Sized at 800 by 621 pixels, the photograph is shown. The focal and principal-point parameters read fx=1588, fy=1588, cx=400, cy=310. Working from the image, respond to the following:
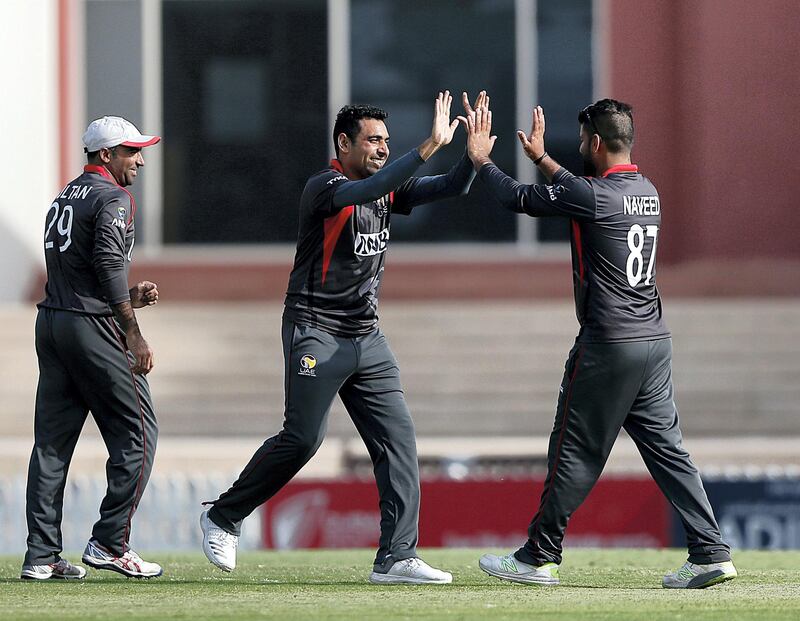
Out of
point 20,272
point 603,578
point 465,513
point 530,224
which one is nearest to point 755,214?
point 530,224

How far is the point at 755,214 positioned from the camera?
18.0 m

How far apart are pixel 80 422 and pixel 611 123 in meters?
2.70

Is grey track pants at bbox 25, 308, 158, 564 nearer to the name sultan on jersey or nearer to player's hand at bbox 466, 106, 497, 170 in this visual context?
player's hand at bbox 466, 106, 497, 170

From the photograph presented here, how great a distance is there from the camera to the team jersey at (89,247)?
22.4 ft

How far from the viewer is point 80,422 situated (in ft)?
23.4

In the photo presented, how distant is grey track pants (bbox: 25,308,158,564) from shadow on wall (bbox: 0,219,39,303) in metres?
11.2

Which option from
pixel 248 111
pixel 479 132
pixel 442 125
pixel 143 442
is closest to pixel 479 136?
pixel 479 132

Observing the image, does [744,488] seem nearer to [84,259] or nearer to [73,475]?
[73,475]

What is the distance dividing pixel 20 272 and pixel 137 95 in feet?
8.63

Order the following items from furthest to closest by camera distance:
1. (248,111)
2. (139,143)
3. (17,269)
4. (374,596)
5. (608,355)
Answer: (248,111), (17,269), (139,143), (608,355), (374,596)

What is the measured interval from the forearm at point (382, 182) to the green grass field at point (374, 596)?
1640 mm

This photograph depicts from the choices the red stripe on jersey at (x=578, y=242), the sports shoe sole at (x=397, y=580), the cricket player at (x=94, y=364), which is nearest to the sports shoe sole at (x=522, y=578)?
the sports shoe sole at (x=397, y=580)

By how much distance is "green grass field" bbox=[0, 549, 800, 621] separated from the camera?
5895mm

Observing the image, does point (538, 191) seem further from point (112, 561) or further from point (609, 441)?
point (112, 561)
